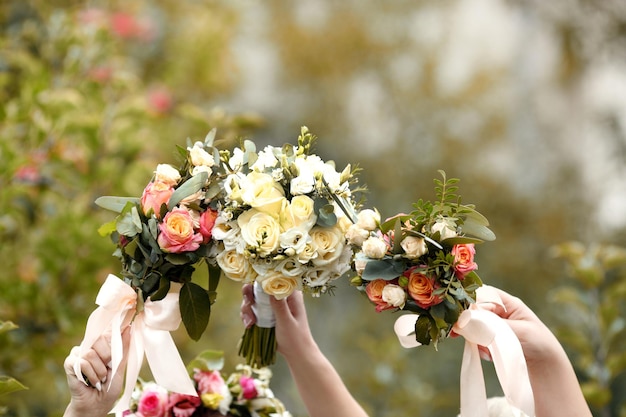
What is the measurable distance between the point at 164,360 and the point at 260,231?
35 centimetres

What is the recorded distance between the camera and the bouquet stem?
184 centimetres

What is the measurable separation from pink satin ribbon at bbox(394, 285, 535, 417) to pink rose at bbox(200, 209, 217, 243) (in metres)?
0.40

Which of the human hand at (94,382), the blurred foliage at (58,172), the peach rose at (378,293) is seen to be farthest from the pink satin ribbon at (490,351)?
the blurred foliage at (58,172)

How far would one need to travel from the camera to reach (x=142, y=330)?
1533 millimetres

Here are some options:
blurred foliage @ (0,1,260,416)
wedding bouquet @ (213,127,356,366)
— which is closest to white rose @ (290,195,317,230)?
wedding bouquet @ (213,127,356,366)

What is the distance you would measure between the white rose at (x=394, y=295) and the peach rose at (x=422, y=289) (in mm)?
18

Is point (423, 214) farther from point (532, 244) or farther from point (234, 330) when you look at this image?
point (532, 244)

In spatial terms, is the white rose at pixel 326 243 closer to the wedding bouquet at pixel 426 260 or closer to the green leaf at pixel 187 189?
the wedding bouquet at pixel 426 260

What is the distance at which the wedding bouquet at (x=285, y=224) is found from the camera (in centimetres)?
141

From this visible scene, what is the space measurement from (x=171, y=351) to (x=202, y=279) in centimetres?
137

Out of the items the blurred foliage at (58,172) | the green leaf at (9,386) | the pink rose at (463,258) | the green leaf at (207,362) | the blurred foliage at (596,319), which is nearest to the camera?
the pink rose at (463,258)

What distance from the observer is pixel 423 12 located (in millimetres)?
8086

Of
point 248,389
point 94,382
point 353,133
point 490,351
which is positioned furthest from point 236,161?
point 353,133

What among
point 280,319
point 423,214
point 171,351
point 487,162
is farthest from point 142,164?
point 487,162
